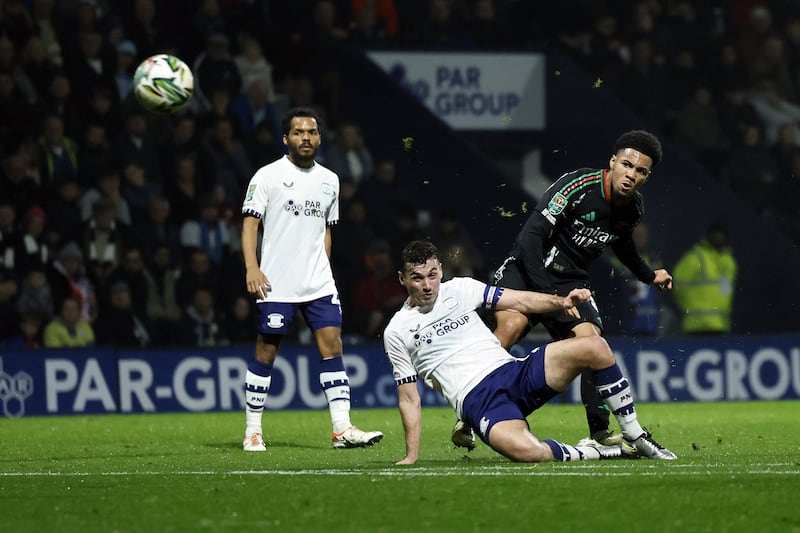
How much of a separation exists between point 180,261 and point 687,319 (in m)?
5.48

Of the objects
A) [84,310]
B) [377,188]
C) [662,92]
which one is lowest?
[84,310]

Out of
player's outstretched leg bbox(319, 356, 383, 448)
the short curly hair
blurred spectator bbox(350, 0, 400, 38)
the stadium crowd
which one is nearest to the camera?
the short curly hair

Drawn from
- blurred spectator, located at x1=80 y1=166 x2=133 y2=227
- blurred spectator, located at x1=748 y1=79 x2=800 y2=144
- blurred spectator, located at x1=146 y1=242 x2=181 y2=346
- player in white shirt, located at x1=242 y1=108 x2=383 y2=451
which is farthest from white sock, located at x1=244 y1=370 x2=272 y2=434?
blurred spectator, located at x1=748 y1=79 x2=800 y2=144

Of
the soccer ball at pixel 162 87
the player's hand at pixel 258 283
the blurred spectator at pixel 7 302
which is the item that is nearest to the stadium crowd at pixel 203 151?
the blurred spectator at pixel 7 302

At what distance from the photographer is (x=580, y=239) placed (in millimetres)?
8523

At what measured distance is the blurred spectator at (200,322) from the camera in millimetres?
14578

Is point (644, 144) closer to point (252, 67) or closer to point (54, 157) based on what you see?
point (54, 157)

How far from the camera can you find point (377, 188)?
52.5 feet

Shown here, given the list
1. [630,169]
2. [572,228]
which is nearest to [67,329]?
[572,228]

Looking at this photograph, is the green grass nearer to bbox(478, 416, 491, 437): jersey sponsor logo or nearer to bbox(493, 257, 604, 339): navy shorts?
bbox(478, 416, 491, 437): jersey sponsor logo

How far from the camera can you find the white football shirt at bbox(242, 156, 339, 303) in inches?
365

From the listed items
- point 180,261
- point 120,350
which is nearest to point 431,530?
point 120,350

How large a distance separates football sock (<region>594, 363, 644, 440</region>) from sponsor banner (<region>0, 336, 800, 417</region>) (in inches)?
252

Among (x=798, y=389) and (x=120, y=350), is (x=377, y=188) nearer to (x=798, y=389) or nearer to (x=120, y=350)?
(x=120, y=350)
